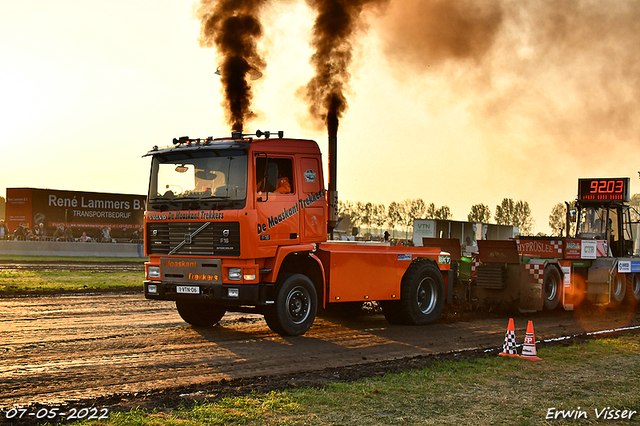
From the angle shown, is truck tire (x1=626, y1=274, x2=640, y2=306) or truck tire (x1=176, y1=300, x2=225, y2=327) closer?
truck tire (x1=176, y1=300, x2=225, y2=327)

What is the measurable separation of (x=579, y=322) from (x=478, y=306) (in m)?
2.40

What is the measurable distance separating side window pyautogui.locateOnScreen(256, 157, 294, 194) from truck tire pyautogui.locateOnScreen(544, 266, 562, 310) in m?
8.31

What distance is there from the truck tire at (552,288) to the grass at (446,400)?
724 centimetres

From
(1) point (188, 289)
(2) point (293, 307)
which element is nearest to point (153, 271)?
(1) point (188, 289)

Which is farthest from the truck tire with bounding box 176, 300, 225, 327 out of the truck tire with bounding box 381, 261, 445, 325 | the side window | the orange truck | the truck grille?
the truck tire with bounding box 381, 261, 445, 325

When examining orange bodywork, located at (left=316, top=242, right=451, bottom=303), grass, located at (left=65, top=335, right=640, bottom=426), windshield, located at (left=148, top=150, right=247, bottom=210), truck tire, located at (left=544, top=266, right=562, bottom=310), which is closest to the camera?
grass, located at (left=65, top=335, right=640, bottom=426)

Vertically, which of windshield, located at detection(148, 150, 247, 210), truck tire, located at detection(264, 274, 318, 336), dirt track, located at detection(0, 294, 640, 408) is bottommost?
dirt track, located at detection(0, 294, 640, 408)

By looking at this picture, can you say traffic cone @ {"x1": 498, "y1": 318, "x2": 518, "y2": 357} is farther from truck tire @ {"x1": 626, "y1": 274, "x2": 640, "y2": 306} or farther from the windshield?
truck tire @ {"x1": 626, "y1": 274, "x2": 640, "y2": 306}

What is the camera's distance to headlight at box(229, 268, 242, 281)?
9898 millimetres

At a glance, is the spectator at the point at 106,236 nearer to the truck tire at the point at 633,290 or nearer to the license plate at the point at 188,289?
the truck tire at the point at 633,290

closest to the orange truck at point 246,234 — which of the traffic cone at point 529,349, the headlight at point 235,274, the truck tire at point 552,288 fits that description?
the headlight at point 235,274

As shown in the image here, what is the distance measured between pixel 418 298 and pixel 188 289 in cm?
525

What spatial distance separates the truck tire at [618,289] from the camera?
17.8 m

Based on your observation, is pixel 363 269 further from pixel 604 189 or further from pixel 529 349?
pixel 604 189
